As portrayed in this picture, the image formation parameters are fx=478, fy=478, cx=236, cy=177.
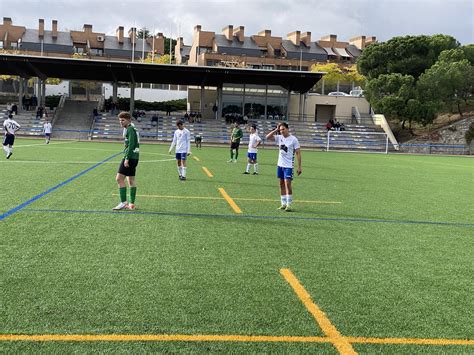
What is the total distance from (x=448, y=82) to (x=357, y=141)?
12181mm

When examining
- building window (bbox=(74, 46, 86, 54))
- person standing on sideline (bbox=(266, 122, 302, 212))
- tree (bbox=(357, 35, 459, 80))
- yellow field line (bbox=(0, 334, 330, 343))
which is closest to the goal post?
tree (bbox=(357, 35, 459, 80))

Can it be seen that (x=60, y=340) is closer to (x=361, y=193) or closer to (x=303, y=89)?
(x=361, y=193)

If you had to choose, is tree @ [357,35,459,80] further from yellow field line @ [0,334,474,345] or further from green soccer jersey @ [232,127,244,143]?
yellow field line @ [0,334,474,345]

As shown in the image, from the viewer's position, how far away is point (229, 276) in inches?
207

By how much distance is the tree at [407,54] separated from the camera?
5616 centimetres

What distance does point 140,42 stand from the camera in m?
94.7

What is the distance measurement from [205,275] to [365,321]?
183 cm

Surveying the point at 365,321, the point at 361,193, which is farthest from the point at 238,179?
the point at 365,321

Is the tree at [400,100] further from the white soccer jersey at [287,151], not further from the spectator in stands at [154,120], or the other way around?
the white soccer jersey at [287,151]

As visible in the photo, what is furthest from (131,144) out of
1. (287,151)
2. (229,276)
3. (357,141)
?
(357,141)

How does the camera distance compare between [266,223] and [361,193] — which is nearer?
[266,223]

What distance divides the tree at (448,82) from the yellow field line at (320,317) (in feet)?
164

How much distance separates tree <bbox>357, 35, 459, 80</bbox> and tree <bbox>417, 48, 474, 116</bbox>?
4725mm

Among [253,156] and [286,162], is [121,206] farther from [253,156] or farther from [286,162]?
[253,156]
